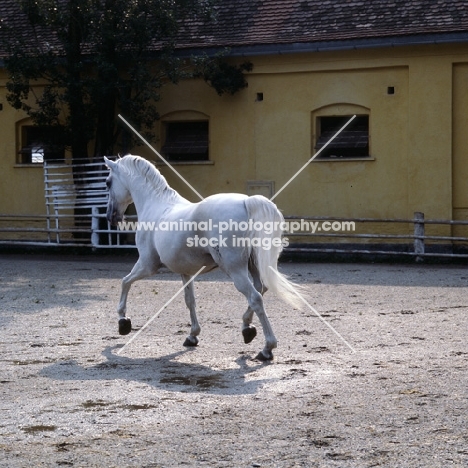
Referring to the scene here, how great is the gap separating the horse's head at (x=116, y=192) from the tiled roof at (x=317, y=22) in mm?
10617

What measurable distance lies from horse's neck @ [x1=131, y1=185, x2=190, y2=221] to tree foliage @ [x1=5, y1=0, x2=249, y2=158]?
1084 centimetres

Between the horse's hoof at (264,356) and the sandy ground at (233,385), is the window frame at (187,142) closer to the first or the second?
the sandy ground at (233,385)

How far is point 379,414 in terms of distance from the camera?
5801mm

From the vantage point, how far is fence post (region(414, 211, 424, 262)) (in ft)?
61.2

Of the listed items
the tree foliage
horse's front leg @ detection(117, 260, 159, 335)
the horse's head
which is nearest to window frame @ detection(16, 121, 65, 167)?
the tree foliage

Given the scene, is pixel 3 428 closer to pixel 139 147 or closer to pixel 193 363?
pixel 193 363

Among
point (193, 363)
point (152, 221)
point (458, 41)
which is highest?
point (458, 41)

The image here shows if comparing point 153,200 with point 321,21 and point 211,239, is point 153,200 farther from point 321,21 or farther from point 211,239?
point 321,21

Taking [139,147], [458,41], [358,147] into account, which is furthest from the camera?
[139,147]

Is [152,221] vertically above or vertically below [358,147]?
below

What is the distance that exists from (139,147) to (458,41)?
305 inches

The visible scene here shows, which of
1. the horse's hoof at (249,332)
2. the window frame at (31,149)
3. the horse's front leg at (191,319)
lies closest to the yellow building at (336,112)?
the window frame at (31,149)

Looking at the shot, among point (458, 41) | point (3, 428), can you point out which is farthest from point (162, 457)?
point (458, 41)

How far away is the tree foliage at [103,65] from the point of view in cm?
2036
